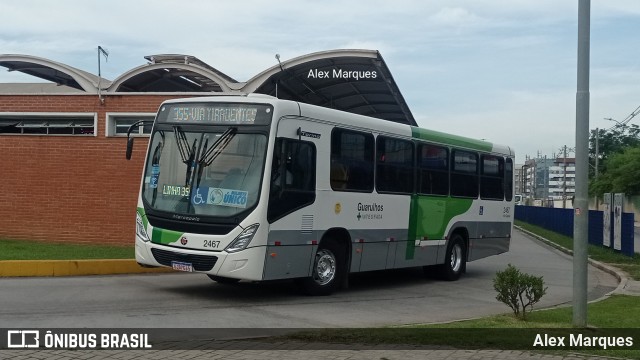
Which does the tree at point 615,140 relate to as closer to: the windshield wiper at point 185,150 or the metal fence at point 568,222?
the metal fence at point 568,222

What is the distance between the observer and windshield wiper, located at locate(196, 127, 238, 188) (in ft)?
40.7

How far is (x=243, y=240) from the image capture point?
11.9m

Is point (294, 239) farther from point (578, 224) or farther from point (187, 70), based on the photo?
point (187, 70)

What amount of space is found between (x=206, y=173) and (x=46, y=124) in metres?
11.0

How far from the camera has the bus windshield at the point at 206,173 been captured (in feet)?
39.8

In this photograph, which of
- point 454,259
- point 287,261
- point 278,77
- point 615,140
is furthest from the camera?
point 615,140

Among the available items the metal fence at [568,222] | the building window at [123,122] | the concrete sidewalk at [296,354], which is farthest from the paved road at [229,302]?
the metal fence at [568,222]

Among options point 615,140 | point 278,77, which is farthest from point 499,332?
point 615,140

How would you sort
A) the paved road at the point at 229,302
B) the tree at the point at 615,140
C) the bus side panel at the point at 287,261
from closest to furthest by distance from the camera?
the paved road at the point at 229,302, the bus side panel at the point at 287,261, the tree at the point at 615,140

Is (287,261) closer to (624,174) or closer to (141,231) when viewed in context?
(141,231)

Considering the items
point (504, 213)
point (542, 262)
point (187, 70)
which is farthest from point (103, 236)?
point (542, 262)

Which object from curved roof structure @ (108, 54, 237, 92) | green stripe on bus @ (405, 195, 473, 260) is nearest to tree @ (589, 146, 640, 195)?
curved roof structure @ (108, 54, 237, 92)

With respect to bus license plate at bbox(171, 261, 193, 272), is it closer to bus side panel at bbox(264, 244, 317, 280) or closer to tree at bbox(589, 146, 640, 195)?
bus side panel at bbox(264, 244, 317, 280)

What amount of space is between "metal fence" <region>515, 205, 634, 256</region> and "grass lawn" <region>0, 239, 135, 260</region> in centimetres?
1500
